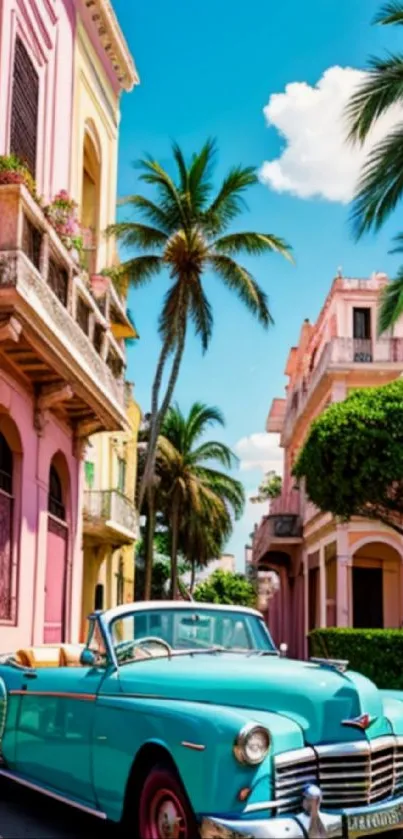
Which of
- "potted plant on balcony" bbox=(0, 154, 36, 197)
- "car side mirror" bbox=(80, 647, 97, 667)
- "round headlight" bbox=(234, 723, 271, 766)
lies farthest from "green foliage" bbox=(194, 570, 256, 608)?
"round headlight" bbox=(234, 723, 271, 766)

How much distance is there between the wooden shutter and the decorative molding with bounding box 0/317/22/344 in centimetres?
389

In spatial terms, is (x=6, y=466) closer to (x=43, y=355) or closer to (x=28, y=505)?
(x=28, y=505)

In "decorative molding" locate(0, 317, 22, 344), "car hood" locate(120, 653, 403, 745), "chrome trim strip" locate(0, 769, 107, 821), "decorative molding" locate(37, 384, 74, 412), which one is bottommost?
"chrome trim strip" locate(0, 769, 107, 821)

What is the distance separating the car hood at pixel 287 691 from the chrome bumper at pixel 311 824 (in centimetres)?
36

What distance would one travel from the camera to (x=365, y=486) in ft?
70.2

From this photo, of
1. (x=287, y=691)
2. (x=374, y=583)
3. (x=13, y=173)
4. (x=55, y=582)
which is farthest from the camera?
(x=374, y=583)

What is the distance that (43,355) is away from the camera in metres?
13.3

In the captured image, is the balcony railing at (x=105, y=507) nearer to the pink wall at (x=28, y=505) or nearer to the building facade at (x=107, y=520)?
the building facade at (x=107, y=520)

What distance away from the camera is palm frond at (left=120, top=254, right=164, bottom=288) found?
23734mm

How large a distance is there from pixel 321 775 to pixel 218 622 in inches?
73.1

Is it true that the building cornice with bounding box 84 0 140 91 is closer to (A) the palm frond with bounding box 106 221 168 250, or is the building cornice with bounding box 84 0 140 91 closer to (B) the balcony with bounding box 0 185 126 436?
(A) the palm frond with bounding box 106 221 168 250

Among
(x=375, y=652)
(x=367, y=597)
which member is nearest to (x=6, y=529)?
(x=375, y=652)

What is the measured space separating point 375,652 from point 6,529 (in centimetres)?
772

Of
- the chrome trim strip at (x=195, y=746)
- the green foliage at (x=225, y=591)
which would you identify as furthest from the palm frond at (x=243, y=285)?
the green foliage at (x=225, y=591)
